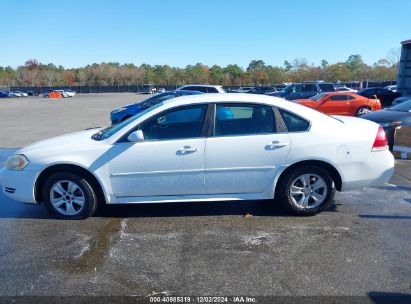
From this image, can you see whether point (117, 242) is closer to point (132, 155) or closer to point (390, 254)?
point (132, 155)

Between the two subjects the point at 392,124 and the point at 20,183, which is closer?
the point at 20,183

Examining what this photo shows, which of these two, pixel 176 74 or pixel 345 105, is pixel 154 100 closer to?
pixel 345 105

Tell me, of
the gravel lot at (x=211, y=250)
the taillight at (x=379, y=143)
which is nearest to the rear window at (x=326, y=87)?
the gravel lot at (x=211, y=250)

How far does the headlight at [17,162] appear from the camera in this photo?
4532mm

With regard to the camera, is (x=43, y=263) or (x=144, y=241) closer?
(x=43, y=263)

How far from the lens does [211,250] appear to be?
12.5 feet

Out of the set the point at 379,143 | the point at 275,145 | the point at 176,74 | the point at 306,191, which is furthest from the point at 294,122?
the point at 176,74

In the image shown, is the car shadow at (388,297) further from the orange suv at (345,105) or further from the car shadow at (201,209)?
the orange suv at (345,105)

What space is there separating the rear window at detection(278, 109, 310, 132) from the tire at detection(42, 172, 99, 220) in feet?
8.44

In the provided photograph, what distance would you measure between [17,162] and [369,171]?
445 centimetres

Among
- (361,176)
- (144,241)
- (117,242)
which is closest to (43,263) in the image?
(117,242)

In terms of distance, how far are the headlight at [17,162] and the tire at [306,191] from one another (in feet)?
10.5

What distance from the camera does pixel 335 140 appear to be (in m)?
4.51

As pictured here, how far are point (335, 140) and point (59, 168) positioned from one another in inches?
136
